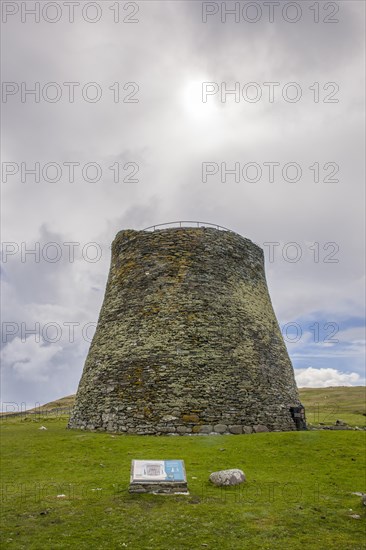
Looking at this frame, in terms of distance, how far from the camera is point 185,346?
72.0 ft

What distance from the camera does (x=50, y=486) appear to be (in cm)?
1248

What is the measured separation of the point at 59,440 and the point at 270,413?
9.60 meters

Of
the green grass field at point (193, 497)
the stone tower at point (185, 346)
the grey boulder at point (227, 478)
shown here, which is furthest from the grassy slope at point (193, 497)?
the stone tower at point (185, 346)

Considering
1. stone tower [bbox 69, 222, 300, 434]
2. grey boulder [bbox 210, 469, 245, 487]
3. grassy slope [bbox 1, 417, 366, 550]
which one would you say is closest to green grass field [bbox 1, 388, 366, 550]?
grassy slope [bbox 1, 417, 366, 550]

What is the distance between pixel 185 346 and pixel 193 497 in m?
11.2

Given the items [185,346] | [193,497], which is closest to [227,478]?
[193,497]

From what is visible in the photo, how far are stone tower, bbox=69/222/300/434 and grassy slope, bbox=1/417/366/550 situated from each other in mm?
2241

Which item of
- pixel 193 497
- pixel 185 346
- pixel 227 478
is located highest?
pixel 185 346

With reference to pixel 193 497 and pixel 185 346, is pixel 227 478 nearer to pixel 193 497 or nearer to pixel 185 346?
pixel 193 497

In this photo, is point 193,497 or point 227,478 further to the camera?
point 227,478

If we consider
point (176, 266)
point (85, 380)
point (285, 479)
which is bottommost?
point (285, 479)

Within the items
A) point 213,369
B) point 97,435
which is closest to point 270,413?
point 213,369

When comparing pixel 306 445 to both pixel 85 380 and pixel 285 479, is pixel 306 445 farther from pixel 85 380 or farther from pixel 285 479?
pixel 85 380

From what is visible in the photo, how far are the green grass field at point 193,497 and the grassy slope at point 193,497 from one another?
1.1 inches
